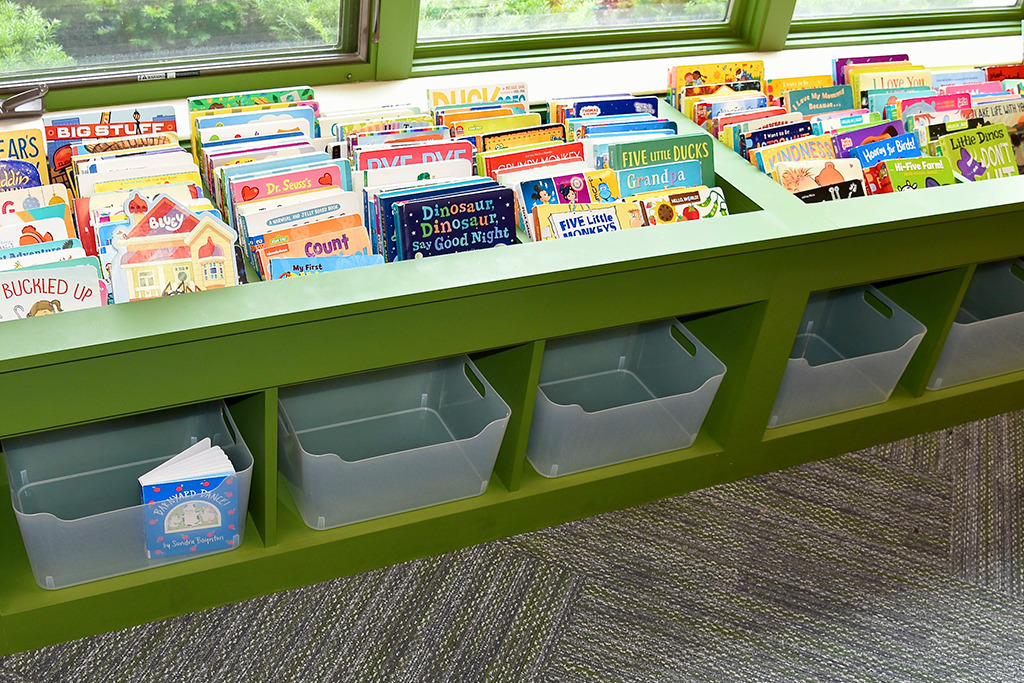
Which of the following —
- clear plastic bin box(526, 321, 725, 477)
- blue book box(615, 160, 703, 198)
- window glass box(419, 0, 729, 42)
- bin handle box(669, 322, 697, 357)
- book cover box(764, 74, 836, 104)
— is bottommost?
clear plastic bin box(526, 321, 725, 477)

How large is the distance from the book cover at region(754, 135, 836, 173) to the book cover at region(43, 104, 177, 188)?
1.31 m

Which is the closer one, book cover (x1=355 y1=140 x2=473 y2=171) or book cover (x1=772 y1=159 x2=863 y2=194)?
book cover (x1=355 y1=140 x2=473 y2=171)

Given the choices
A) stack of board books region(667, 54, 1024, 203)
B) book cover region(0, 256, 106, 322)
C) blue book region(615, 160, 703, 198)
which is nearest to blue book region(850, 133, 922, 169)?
stack of board books region(667, 54, 1024, 203)

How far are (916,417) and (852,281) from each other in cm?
63

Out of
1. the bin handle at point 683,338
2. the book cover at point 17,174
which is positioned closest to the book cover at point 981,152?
the bin handle at point 683,338

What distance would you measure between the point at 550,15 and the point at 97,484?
174 centimetres

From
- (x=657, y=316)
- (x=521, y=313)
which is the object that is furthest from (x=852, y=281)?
(x=521, y=313)

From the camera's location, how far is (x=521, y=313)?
174 centimetres

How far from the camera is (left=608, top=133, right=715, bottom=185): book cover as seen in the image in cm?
207

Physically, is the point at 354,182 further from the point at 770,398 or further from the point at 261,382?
the point at 770,398

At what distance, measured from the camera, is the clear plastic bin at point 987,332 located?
94.1 inches

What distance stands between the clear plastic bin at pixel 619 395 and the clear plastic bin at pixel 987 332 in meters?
0.72

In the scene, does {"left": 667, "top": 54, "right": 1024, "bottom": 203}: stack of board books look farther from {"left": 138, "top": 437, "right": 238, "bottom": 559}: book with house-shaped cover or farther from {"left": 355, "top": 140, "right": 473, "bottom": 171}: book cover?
{"left": 138, "top": 437, "right": 238, "bottom": 559}: book with house-shaped cover

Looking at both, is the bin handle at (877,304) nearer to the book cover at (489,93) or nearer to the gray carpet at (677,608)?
the gray carpet at (677,608)
